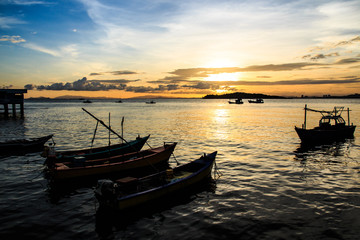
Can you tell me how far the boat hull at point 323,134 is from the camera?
3188cm

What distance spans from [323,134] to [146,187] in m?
29.6

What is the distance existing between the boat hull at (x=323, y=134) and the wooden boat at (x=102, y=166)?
801 inches

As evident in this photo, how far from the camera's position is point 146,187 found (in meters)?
14.7

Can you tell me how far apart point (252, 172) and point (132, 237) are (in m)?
12.3

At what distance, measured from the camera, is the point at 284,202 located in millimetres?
13969

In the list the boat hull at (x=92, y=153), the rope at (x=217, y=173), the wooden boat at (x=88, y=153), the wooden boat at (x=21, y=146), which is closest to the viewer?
the rope at (x=217, y=173)

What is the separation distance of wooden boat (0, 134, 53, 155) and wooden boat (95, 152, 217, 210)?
18.3 metres

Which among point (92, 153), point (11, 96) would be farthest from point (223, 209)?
point (11, 96)

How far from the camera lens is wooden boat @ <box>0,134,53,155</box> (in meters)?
25.4

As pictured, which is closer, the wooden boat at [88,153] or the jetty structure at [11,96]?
the wooden boat at [88,153]

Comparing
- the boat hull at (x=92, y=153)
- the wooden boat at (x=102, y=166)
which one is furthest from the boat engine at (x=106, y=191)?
the boat hull at (x=92, y=153)

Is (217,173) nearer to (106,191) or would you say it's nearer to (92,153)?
(106,191)

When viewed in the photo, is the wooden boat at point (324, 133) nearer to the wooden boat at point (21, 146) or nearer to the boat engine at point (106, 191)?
the boat engine at point (106, 191)

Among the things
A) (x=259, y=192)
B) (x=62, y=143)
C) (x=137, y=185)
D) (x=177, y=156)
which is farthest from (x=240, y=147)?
(x=62, y=143)
